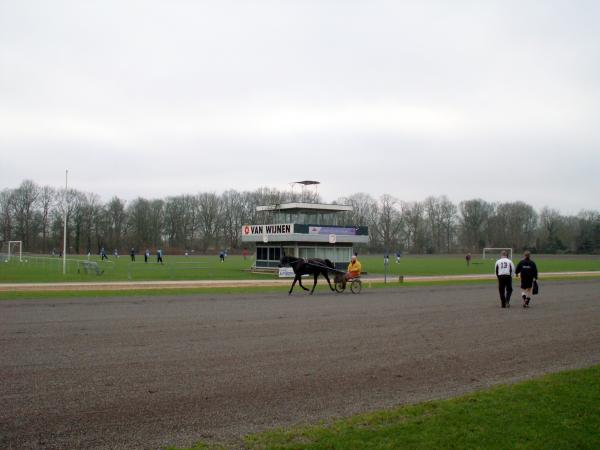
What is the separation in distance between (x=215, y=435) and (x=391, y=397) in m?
2.65

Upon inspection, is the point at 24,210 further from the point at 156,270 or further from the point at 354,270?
the point at 354,270

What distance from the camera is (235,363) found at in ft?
31.4

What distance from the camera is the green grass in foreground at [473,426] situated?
564 cm

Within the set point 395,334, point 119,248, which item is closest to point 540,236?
point 119,248

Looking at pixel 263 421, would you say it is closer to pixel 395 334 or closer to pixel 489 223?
pixel 395 334

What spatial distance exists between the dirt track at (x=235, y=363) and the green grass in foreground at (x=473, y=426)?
1.62 feet

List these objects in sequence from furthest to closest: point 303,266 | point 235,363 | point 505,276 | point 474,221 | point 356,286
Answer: point 474,221
point 356,286
point 303,266
point 505,276
point 235,363

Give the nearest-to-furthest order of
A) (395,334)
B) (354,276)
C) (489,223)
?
(395,334)
(354,276)
(489,223)

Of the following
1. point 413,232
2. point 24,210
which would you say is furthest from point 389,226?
point 24,210

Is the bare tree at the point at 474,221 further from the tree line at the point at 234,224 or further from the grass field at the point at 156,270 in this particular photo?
the grass field at the point at 156,270

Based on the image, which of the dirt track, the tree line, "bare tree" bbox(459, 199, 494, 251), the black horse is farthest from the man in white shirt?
"bare tree" bbox(459, 199, 494, 251)

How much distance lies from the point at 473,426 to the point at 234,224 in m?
124

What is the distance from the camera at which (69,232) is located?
4518 inches

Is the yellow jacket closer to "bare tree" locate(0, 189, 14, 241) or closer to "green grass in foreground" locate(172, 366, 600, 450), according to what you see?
"green grass in foreground" locate(172, 366, 600, 450)
